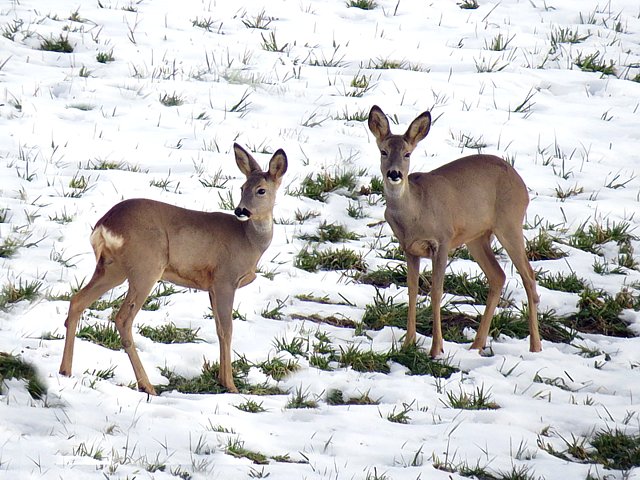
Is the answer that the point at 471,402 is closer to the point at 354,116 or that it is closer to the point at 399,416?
the point at 399,416

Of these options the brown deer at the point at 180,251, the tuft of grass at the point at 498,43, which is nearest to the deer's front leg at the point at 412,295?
the brown deer at the point at 180,251

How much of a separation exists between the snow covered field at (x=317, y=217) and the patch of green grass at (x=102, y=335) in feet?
0.34

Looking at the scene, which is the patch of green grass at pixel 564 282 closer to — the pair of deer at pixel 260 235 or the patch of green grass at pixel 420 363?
the pair of deer at pixel 260 235

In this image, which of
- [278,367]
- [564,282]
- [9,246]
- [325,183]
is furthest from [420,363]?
[9,246]

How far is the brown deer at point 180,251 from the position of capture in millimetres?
6363

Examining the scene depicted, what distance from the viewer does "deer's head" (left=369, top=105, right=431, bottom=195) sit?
24.3ft

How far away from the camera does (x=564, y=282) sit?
8.36 meters

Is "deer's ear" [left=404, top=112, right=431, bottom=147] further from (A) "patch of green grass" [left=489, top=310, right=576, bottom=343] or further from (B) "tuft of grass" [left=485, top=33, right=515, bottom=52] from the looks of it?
(B) "tuft of grass" [left=485, top=33, right=515, bottom=52]

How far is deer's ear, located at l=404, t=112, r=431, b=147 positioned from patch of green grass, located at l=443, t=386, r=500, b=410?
2.06 m

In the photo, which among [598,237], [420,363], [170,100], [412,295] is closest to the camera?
[420,363]

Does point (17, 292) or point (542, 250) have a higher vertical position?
point (542, 250)

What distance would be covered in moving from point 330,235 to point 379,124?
4.38ft

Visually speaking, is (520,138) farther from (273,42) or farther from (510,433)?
(510,433)

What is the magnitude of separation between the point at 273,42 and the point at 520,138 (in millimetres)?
3320
